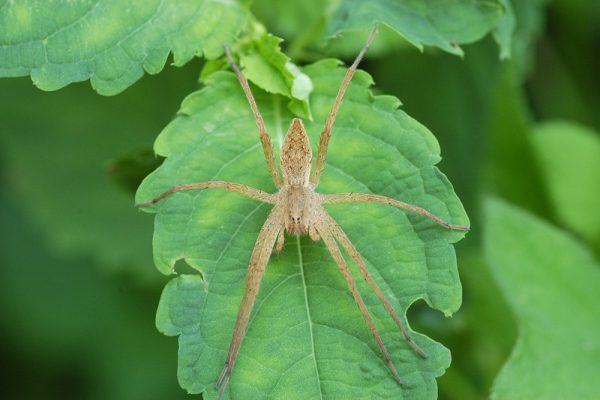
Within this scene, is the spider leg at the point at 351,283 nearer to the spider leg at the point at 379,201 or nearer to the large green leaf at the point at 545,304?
the spider leg at the point at 379,201

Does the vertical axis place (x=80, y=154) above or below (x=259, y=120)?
below

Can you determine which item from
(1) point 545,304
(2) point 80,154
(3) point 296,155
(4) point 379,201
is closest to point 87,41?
(3) point 296,155

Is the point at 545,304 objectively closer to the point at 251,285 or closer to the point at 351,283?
the point at 351,283

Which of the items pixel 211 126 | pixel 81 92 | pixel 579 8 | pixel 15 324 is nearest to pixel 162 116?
pixel 81 92

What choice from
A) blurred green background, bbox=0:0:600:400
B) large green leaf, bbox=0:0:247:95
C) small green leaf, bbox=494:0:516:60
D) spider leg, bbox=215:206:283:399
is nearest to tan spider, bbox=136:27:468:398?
spider leg, bbox=215:206:283:399

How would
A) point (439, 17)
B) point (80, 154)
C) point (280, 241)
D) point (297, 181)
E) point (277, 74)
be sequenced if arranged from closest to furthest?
point (280, 241), point (277, 74), point (297, 181), point (439, 17), point (80, 154)

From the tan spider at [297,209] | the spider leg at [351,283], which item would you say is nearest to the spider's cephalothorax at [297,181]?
the tan spider at [297,209]
